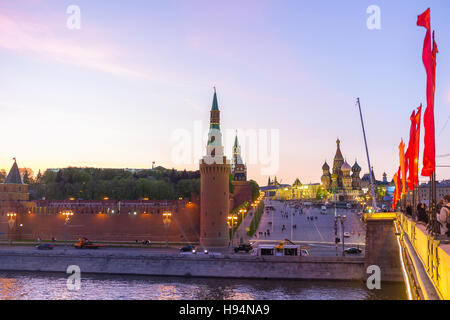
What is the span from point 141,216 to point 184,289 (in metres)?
17.7

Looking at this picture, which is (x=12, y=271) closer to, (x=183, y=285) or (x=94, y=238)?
(x=94, y=238)

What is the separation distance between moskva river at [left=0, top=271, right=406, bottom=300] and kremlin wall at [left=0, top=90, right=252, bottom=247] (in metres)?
11.0

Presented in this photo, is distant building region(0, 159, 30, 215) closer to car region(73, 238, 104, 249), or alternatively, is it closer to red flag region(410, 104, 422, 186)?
car region(73, 238, 104, 249)

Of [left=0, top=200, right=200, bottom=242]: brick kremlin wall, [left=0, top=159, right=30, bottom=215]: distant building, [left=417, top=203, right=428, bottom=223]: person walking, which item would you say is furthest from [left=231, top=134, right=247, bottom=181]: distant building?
[left=417, top=203, right=428, bottom=223]: person walking

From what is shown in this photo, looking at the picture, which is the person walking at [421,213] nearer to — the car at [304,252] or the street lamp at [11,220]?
the car at [304,252]

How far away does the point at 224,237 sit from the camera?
45.2 metres

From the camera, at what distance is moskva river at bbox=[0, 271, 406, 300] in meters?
29.2

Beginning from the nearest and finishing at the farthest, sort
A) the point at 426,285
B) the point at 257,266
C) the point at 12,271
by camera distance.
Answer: the point at 426,285 → the point at 257,266 → the point at 12,271

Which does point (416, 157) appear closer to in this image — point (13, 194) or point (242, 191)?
point (13, 194)

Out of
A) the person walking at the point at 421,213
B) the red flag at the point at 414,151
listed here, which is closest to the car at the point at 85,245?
the red flag at the point at 414,151

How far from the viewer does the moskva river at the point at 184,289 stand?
29.2 meters

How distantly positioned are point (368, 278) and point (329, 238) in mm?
20764
